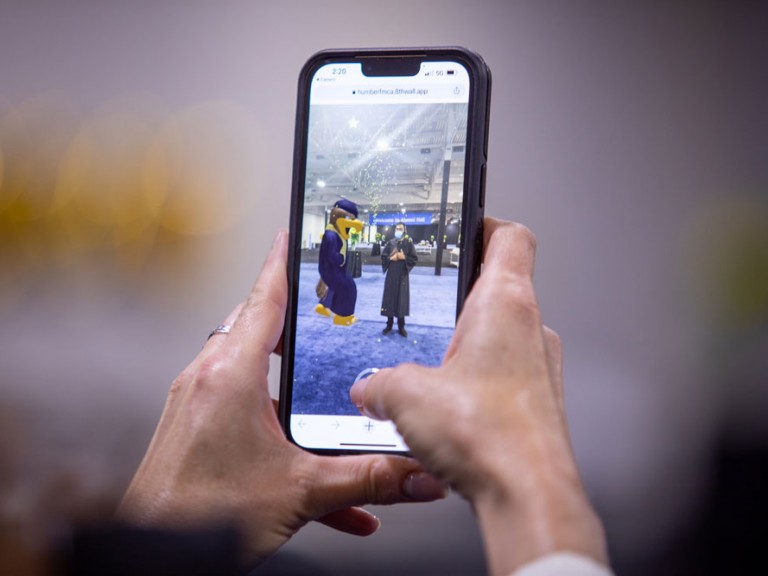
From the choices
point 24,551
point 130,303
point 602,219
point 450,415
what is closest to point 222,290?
point 130,303

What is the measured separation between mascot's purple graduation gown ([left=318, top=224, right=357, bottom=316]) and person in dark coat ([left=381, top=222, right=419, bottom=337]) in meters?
0.04

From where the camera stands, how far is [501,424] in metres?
0.36

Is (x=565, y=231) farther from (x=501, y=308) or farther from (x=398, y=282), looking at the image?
(x=501, y=308)

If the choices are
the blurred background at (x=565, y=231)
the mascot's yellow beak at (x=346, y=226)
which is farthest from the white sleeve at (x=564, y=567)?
the blurred background at (x=565, y=231)

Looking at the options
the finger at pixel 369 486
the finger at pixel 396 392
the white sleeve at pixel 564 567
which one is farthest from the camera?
the finger at pixel 369 486

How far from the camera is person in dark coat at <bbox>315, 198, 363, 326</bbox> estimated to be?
62cm

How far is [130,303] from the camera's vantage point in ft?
4.00

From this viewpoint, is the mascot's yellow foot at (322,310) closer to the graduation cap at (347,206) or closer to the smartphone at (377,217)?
the smartphone at (377,217)

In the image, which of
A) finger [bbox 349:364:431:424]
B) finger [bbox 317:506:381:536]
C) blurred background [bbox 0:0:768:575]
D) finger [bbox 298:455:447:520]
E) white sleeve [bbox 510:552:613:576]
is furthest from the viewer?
blurred background [bbox 0:0:768:575]

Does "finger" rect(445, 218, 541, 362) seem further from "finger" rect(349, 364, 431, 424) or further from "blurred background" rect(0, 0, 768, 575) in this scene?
"blurred background" rect(0, 0, 768, 575)

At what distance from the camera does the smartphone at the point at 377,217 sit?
0.59 meters

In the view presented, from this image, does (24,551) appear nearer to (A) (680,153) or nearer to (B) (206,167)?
(B) (206,167)

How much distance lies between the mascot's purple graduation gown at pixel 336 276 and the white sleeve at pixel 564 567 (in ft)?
1.17

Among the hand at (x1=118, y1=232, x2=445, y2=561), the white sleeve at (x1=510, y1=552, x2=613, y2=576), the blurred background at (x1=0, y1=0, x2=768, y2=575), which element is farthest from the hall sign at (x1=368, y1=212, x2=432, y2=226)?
the blurred background at (x1=0, y1=0, x2=768, y2=575)
